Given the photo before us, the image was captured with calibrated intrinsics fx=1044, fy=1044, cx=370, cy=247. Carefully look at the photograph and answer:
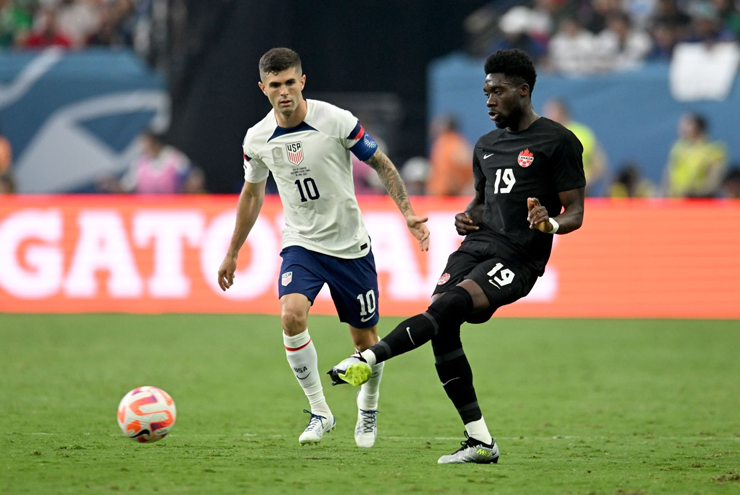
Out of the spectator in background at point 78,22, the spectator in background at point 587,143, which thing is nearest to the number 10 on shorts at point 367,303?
the spectator in background at point 587,143

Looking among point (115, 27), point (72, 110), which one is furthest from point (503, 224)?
point (115, 27)

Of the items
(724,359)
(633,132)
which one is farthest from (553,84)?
(724,359)

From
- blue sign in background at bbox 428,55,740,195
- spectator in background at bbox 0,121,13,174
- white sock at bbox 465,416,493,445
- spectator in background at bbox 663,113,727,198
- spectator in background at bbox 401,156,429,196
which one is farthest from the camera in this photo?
spectator in background at bbox 401,156,429,196

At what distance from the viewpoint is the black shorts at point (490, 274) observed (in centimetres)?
A: 612

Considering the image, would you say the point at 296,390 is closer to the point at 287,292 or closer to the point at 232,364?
the point at 232,364

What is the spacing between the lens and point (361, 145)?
680 centimetres

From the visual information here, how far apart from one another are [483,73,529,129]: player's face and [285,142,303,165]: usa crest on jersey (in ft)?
4.22

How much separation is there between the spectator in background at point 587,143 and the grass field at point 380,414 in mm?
3122

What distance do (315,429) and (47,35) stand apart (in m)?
16.2

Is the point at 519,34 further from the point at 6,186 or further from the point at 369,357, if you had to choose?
the point at 369,357

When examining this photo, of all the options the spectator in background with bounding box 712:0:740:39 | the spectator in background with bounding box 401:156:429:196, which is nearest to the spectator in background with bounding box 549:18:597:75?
the spectator in background with bounding box 712:0:740:39

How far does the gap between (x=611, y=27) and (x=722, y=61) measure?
7.35ft

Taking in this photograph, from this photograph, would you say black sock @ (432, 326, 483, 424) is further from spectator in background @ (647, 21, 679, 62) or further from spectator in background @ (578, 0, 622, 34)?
spectator in background @ (578, 0, 622, 34)

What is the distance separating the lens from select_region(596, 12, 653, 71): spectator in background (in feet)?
59.2
